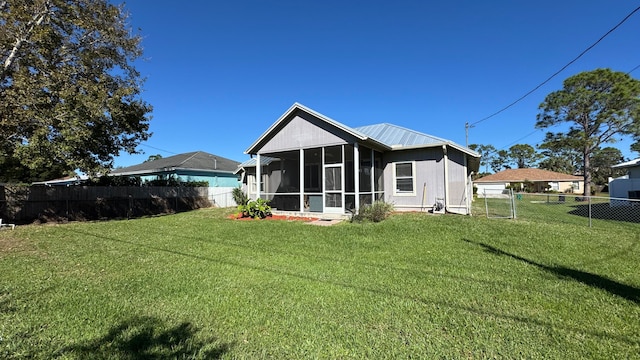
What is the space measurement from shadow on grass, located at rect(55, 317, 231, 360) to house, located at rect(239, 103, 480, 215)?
846 centimetres

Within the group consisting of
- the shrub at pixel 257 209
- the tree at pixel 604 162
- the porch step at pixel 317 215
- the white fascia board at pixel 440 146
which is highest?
the tree at pixel 604 162

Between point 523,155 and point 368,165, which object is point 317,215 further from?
point 523,155

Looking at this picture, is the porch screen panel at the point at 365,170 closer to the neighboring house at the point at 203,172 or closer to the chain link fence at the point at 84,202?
the neighboring house at the point at 203,172

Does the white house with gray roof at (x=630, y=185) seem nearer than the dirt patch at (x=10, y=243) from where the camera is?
No

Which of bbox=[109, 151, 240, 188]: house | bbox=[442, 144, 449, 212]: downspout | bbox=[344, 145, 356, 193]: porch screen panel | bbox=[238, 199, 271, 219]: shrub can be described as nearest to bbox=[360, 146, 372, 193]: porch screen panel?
bbox=[344, 145, 356, 193]: porch screen panel

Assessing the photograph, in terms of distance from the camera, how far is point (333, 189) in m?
11.9

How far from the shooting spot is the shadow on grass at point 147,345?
2.64 m

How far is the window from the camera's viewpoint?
12.7 metres

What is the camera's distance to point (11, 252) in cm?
685

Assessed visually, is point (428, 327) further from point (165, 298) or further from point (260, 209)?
point (260, 209)

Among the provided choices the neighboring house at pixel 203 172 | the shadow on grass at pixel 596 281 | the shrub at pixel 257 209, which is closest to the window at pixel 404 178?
the shrub at pixel 257 209

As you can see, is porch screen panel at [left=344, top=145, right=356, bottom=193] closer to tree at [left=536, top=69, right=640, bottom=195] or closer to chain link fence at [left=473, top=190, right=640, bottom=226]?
chain link fence at [left=473, top=190, right=640, bottom=226]

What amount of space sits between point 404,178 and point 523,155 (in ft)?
213

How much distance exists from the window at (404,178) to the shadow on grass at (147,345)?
11.1 metres
